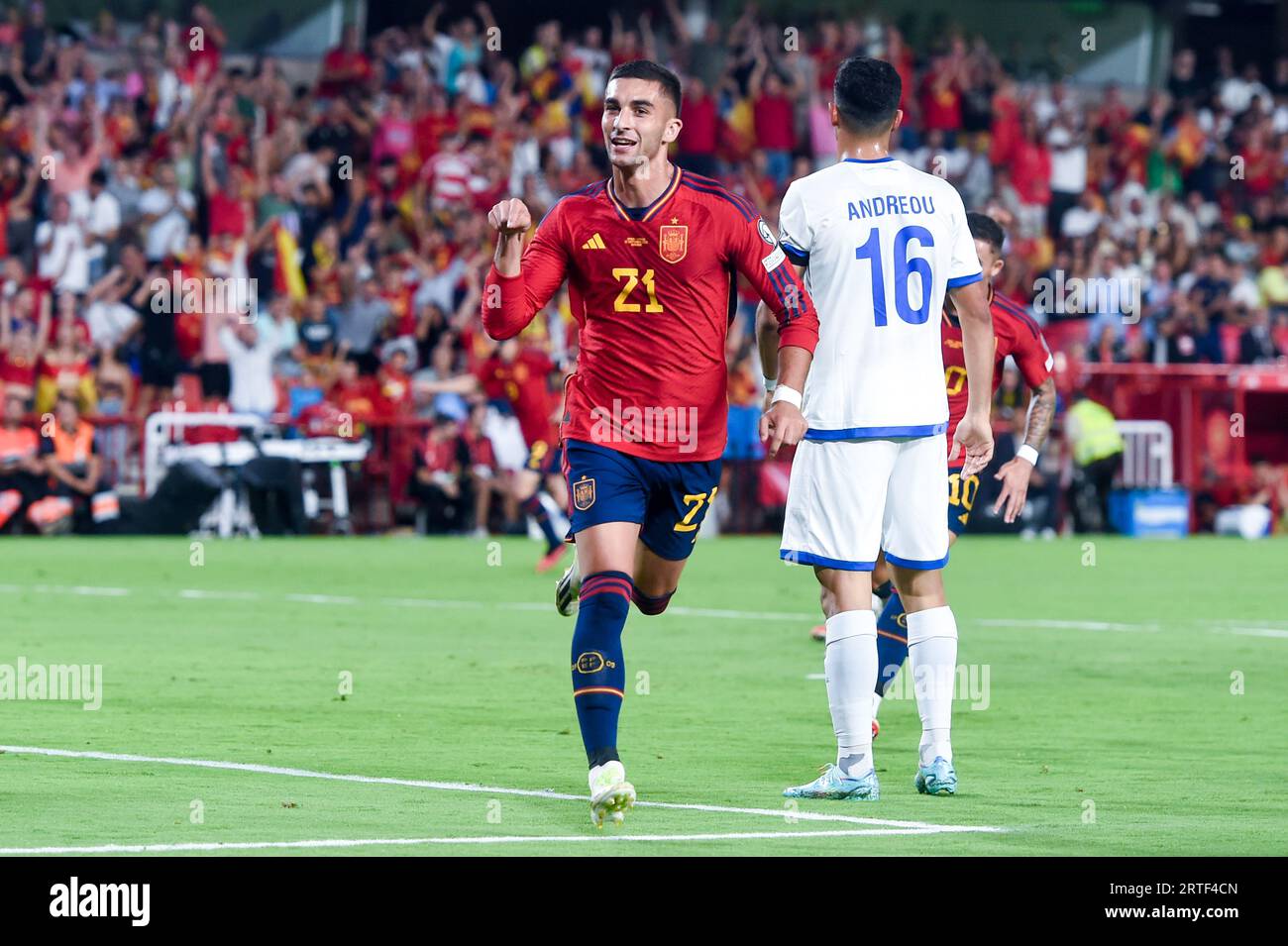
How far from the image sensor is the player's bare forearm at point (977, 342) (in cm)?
839

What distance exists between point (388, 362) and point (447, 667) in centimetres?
1379

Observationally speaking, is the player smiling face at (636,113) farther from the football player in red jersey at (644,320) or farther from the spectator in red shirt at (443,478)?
the spectator in red shirt at (443,478)

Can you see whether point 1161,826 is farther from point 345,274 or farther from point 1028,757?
point 345,274

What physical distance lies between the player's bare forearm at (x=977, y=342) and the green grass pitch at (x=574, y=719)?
1423 millimetres

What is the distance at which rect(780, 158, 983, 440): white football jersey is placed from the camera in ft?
27.0

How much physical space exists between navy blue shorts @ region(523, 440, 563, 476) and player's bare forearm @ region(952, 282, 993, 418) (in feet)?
41.4

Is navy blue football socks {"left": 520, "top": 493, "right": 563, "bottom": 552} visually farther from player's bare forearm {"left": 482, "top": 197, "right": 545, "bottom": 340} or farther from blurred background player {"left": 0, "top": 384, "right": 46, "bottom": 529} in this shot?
player's bare forearm {"left": 482, "top": 197, "right": 545, "bottom": 340}

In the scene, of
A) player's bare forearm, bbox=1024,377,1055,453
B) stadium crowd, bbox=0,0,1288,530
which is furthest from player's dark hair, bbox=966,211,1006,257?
stadium crowd, bbox=0,0,1288,530

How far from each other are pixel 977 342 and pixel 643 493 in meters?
1.38

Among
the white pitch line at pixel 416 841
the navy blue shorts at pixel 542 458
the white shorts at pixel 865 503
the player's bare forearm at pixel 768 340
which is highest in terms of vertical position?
the navy blue shorts at pixel 542 458

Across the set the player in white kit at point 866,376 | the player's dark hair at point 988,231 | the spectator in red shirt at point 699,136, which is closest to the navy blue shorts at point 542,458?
the spectator in red shirt at point 699,136

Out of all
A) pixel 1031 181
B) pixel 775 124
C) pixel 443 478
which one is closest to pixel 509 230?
pixel 443 478

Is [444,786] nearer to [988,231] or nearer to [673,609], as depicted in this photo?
[988,231]
